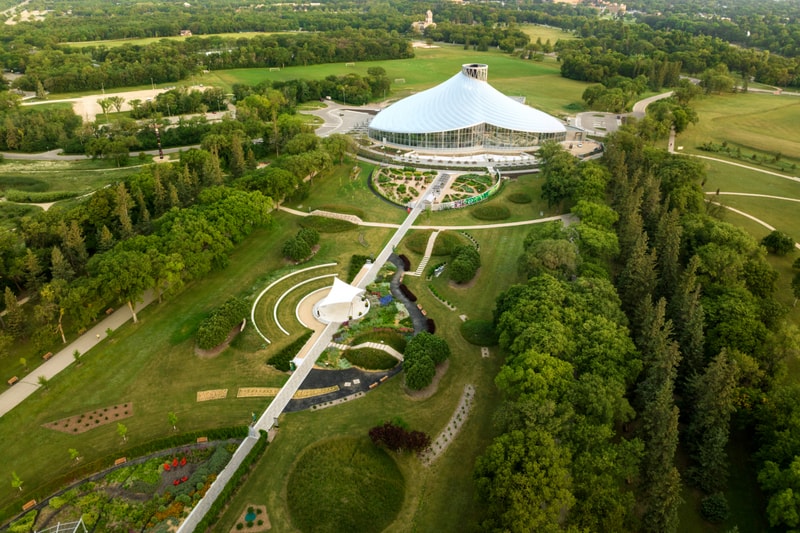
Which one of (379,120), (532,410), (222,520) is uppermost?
(379,120)

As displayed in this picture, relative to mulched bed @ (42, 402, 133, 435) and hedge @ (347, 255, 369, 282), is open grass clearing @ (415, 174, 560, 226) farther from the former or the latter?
mulched bed @ (42, 402, 133, 435)

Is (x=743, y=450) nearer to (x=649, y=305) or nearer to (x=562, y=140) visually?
(x=649, y=305)

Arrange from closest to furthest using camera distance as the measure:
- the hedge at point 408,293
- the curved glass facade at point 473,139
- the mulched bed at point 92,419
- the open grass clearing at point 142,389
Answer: the open grass clearing at point 142,389 → the mulched bed at point 92,419 → the hedge at point 408,293 → the curved glass facade at point 473,139

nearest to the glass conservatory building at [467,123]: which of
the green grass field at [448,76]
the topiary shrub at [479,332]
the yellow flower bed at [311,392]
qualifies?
the green grass field at [448,76]

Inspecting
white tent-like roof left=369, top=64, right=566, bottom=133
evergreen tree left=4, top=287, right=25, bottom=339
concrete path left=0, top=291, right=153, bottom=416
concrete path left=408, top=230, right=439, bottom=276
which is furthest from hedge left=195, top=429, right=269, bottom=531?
white tent-like roof left=369, top=64, right=566, bottom=133

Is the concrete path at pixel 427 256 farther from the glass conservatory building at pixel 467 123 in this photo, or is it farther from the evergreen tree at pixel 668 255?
the glass conservatory building at pixel 467 123

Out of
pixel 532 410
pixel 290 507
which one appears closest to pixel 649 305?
pixel 532 410
